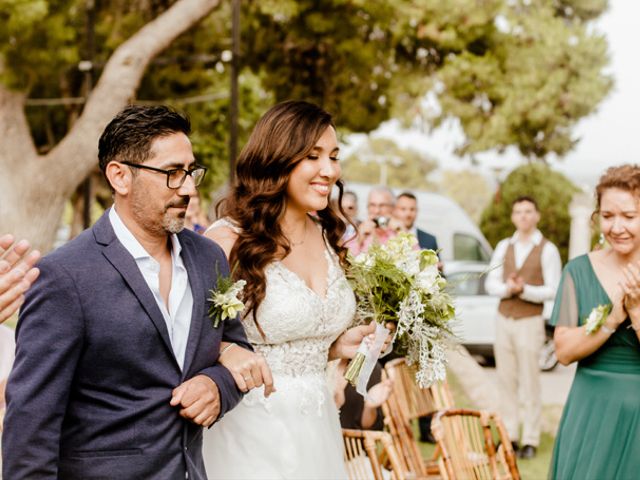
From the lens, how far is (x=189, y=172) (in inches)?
103

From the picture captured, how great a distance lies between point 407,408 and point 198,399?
303 centimetres

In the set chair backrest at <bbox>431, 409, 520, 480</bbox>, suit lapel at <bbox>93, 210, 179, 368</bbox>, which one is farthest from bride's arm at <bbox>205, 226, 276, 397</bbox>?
chair backrest at <bbox>431, 409, 520, 480</bbox>

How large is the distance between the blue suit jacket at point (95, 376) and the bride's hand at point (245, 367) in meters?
0.10

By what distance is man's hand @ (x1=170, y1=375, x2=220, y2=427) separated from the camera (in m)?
2.51

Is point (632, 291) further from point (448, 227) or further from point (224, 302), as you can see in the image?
point (448, 227)

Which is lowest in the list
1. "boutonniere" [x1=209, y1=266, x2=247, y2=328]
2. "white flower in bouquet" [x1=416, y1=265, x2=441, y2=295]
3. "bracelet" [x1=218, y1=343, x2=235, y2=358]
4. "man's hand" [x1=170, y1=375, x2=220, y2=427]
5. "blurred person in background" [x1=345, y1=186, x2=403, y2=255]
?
"blurred person in background" [x1=345, y1=186, x2=403, y2=255]

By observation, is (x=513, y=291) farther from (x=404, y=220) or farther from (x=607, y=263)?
(x=607, y=263)

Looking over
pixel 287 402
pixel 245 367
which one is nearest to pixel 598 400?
pixel 287 402

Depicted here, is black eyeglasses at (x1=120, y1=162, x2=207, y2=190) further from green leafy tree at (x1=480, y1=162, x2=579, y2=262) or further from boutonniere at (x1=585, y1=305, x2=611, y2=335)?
green leafy tree at (x1=480, y1=162, x2=579, y2=262)

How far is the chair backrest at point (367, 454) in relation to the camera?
159 inches

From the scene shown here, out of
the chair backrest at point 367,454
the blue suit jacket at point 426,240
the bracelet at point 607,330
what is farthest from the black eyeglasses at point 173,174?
the blue suit jacket at point 426,240

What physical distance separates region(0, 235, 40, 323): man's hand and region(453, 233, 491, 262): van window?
14902 millimetres

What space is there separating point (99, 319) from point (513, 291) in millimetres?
6077

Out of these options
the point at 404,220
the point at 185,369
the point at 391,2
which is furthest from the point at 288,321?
the point at 391,2
